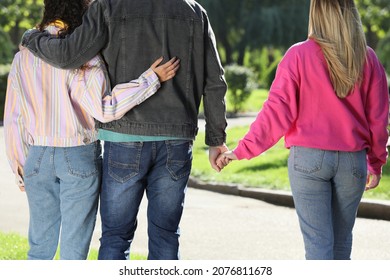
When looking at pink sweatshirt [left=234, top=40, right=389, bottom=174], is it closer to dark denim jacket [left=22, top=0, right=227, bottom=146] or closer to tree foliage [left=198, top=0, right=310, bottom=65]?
dark denim jacket [left=22, top=0, right=227, bottom=146]

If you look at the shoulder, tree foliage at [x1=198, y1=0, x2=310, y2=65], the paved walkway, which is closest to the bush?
tree foliage at [x1=198, y1=0, x2=310, y2=65]

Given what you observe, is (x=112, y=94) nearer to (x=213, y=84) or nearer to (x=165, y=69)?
(x=165, y=69)

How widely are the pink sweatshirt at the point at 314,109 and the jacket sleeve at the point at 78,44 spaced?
895 millimetres

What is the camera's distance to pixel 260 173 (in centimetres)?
1246

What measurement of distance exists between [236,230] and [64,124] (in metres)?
4.34

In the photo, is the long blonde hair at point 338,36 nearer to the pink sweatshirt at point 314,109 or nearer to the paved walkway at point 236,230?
the pink sweatshirt at point 314,109

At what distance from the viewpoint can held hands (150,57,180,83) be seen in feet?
14.2

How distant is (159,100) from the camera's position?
441 centimetres

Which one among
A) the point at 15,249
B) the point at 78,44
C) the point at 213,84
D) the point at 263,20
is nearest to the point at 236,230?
the point at 15,249

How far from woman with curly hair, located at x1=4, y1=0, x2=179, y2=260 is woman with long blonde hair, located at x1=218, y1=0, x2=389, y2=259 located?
600 millimetres

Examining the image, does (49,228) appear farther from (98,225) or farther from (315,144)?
(98,225)

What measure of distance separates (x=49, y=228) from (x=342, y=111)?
1.61 meters
